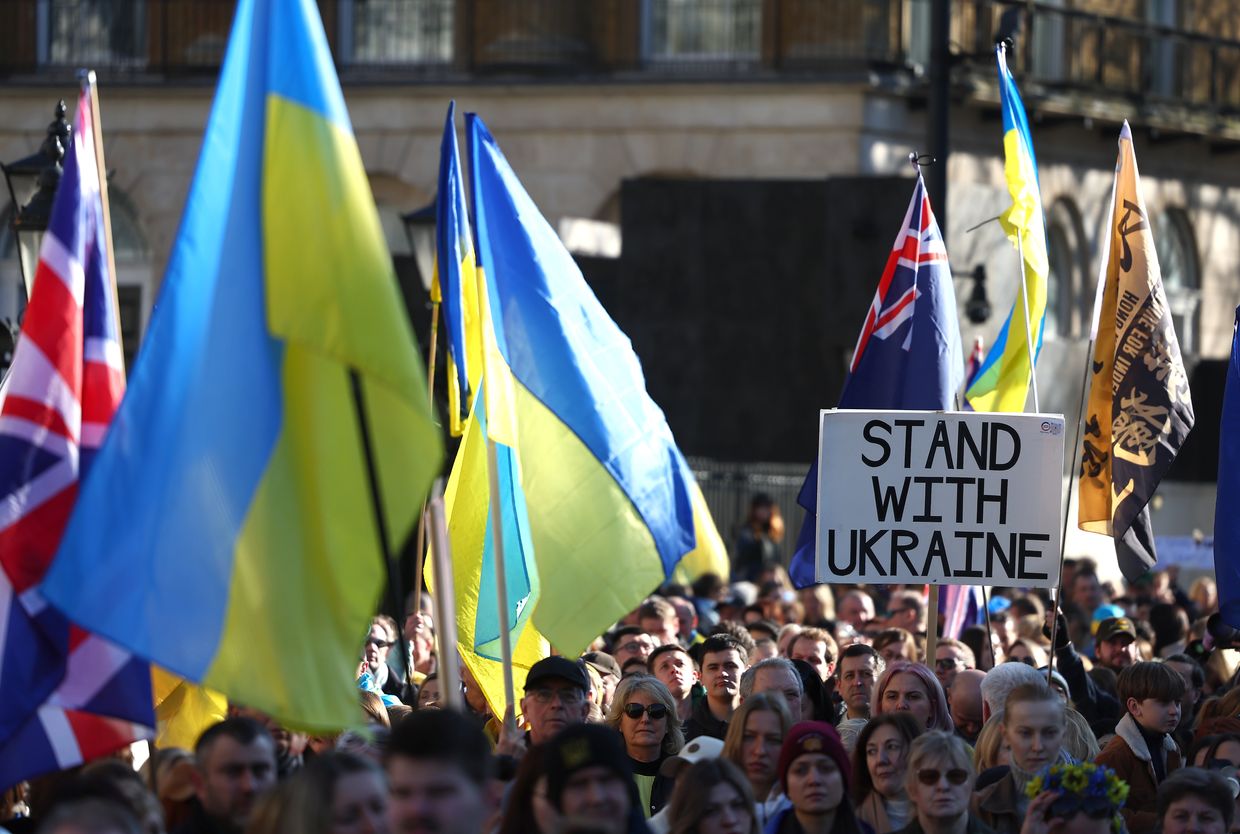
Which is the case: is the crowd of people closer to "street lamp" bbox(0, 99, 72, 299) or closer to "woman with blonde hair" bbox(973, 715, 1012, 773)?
"woman with blonde hair" bbox(973, 715, 1012, 773)

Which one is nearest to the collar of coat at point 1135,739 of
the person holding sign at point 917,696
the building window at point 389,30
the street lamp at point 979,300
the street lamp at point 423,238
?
the person holding sign at point 917,696

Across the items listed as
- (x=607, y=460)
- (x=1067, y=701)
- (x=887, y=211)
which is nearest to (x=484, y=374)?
(x=607, y=460)

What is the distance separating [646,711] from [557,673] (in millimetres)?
666

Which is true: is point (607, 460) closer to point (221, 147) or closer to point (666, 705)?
point (666, 705)

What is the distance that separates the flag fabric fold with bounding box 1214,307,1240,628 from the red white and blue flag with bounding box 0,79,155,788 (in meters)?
4.67

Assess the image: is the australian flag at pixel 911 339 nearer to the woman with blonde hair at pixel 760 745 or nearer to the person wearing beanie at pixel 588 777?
the woman with blonde hair at pixel 760 745

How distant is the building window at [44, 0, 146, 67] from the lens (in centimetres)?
3083

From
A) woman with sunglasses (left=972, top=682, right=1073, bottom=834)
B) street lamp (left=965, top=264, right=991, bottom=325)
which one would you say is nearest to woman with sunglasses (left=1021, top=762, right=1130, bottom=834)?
woman with sunglasses (left=972, top=682, right=1073, bottom=834)

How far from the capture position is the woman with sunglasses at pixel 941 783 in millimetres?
7586

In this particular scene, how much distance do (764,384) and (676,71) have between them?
460 centimetres

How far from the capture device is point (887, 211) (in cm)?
2364

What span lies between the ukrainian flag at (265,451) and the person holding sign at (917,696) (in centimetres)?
290

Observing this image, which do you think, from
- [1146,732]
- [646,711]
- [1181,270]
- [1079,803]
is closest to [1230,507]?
[1146,732]

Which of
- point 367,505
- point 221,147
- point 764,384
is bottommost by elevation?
point 764,384
